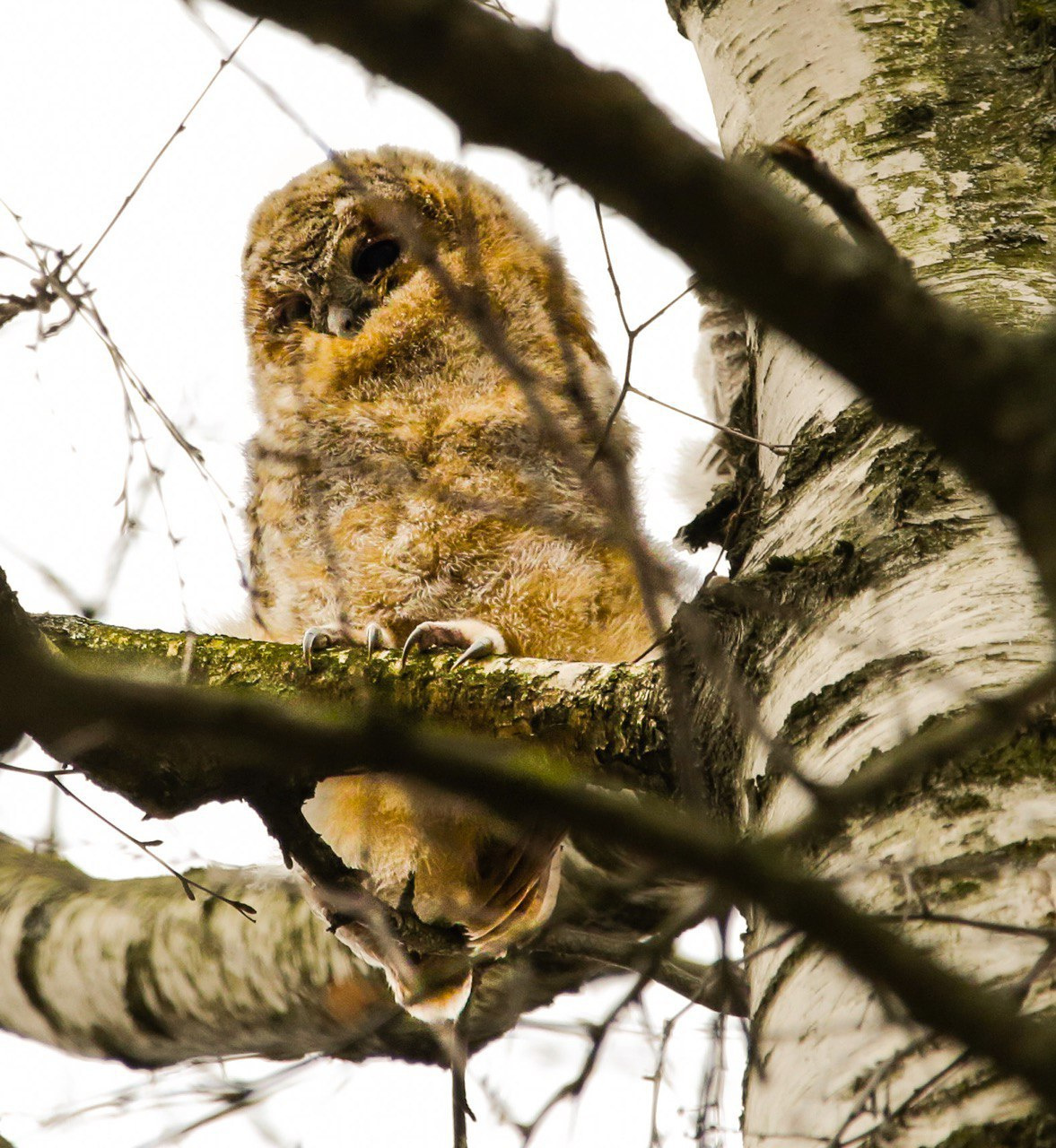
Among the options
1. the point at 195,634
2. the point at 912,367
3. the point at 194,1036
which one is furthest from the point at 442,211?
the point at 912,367

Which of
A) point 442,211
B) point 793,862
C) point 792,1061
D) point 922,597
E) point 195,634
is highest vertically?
point 442,211

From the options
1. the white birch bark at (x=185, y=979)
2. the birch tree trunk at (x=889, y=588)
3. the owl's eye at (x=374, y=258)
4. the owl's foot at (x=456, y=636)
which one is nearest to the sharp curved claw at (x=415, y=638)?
the owl's foot at (x=456, y=636)

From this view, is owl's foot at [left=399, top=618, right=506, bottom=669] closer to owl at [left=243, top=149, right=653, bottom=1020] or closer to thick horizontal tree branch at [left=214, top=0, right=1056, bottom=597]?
owl at [left=243, top=149, right=653, bottom=1020]

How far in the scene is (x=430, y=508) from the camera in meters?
2.88

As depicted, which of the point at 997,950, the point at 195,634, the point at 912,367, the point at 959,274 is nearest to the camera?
the point at 912,367

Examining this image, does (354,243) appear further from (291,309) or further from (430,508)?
(430,508)

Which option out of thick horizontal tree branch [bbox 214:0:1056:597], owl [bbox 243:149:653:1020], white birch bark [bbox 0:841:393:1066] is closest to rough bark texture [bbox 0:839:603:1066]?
white birch bark [bbox 0:841:393:1066]

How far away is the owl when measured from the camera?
2604 millimetres

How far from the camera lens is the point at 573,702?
1887 millimetres

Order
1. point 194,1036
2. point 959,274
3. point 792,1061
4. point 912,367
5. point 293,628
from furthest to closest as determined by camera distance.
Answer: point 194,1036
point 293,628
point 959,274
point 792,1061
point 912,367

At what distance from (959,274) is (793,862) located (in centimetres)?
99

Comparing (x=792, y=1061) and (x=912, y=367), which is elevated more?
(x=912, y=367)

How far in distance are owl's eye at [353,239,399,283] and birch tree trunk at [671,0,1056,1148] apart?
112cm

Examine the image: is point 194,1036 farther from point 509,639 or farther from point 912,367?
point 912,367
